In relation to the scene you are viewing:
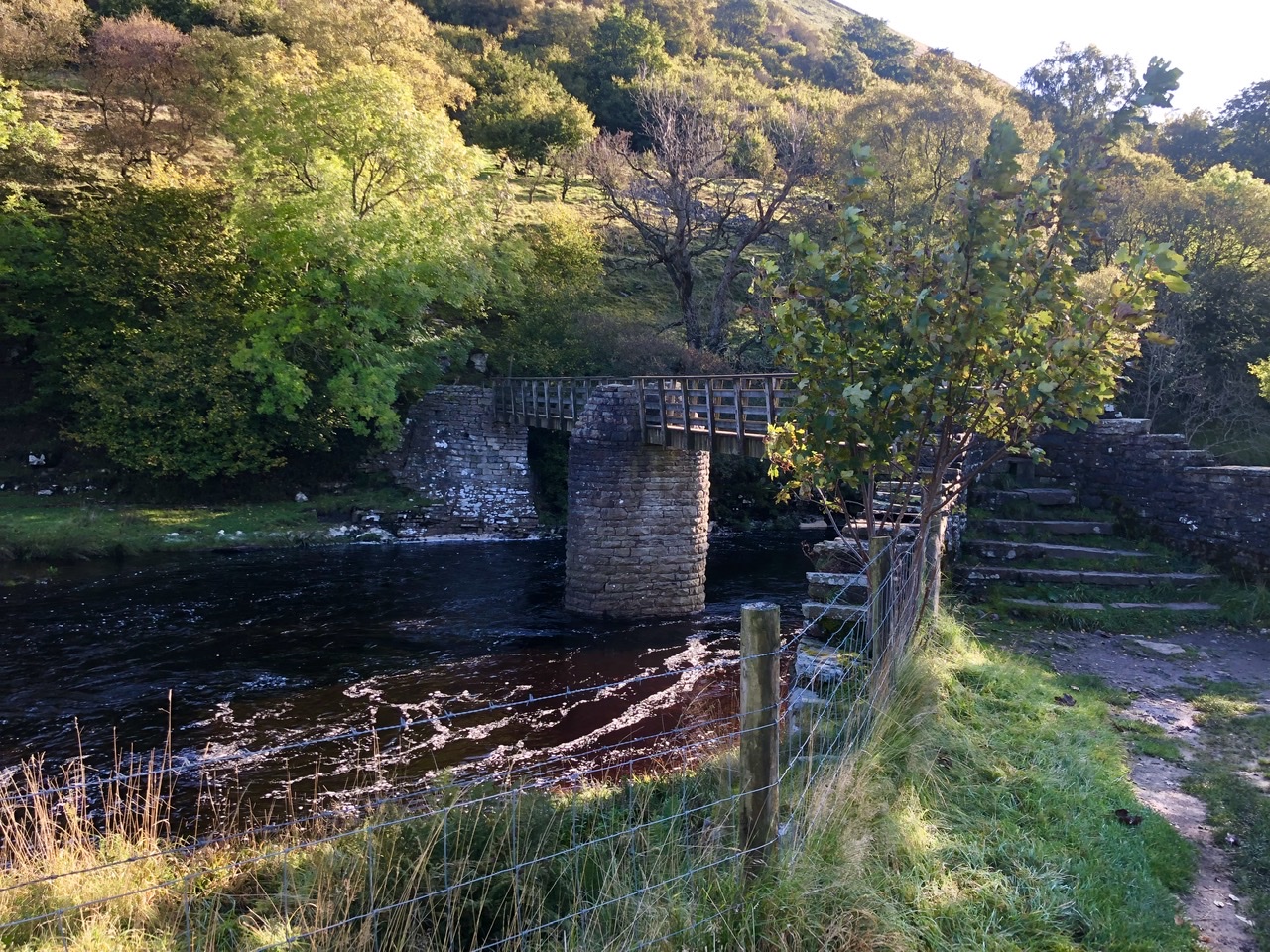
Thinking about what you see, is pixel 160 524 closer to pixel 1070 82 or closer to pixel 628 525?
pixel 628 525

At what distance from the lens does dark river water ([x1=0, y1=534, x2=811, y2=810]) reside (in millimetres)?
8680

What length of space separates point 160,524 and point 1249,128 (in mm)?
44889

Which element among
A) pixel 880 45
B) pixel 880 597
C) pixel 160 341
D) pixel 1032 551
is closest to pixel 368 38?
pixel 160 341

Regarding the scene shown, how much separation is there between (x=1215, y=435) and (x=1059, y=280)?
1811cm

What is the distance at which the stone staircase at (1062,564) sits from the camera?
9961 mm

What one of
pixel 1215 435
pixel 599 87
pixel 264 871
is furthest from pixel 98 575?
pixel 599 87

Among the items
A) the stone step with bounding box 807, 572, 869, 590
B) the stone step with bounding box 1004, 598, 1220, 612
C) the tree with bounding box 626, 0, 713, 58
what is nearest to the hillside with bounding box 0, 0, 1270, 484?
the stone step with bounding box 1004, 598, 1220, 612

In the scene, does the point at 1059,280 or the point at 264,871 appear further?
the point at 1059,280

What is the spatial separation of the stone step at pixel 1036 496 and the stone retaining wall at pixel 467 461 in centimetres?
1328

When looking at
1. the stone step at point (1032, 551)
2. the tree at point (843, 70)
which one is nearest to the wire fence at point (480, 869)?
the stone step at point (1032, 551)

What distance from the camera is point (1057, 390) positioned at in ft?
16.8

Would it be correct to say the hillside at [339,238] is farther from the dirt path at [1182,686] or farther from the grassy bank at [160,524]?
the dirt path at [1182,686]

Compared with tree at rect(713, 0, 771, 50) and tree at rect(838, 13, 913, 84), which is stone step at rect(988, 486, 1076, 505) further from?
tree at rect(713, 0, 771, 50)

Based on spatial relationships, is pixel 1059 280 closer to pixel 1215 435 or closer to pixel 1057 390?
pixel 1057 390
